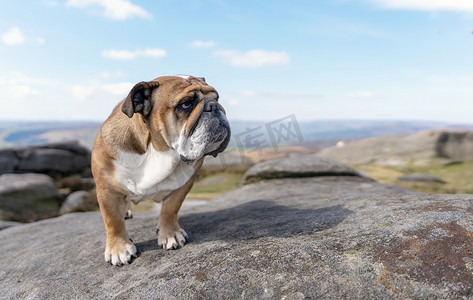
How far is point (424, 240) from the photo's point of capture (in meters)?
3.43

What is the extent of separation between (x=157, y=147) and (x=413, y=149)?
29423 millimetres

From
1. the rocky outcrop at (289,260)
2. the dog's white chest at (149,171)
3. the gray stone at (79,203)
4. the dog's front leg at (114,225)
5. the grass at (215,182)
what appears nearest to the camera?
the rocky outcrop at (289,260)

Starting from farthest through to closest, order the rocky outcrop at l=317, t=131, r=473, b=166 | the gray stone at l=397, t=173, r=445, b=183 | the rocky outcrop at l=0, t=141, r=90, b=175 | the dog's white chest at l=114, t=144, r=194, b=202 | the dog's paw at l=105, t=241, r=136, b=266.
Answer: the rocky outcrop at l=317, t=131, r=473, b=166 → the gray stone at l=397, t=173, r=445, b=183 → the rocky outcrop at l=0, t=141, r=90, b=175 → the dog's paw at l=105, t=241, r=136, b=266 → the dog's white chest at l=114, t=144, r=194, b=202

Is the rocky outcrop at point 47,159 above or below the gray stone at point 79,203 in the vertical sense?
above

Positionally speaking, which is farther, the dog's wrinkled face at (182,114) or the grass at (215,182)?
the grass at (215,182)

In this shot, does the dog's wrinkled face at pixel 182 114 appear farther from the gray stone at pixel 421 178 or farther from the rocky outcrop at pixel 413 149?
the rocky outcrop at pixel 413 149

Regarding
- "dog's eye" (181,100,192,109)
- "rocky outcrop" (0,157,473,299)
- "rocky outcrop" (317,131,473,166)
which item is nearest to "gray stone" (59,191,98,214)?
"rocky outcrop" (0,157,473,299)

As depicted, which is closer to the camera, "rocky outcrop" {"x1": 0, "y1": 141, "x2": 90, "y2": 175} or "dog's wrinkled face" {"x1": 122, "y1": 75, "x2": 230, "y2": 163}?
"dog's wrinkled face" {"x1": 122, "y1": 75, "x2": 230, "y2": 163}

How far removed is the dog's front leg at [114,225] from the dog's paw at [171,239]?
400 millimetres

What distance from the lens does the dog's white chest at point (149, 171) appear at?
458 cm

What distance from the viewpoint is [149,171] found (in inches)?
184

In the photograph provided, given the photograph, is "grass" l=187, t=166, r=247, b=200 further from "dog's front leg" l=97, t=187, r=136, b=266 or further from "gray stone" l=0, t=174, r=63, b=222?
"dog's front leg" l=97, t=187, r=136, b=266

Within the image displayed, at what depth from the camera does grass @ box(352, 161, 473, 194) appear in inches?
750

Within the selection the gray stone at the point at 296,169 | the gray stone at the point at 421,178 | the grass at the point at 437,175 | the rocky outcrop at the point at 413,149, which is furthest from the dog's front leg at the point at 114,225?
the rocky outcrop at the point at 413,149
